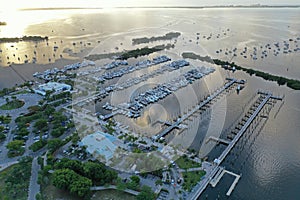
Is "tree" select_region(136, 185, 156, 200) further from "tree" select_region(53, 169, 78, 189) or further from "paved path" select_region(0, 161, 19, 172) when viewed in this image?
"paved path" select_region(0, 161, 19, 172)

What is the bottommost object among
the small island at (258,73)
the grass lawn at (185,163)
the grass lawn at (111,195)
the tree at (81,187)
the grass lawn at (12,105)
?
the grass lawn at (111,195)

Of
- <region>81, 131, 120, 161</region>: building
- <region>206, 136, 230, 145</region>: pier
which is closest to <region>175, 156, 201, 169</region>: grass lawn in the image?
<region>206, 136, 230, 145</region>: pier

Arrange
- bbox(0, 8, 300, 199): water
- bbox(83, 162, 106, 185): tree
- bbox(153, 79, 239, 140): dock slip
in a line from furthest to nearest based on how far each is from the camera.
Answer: bbox(153, 79, 239, 140): dock slip, bbox(0, 8, 300, 199): water, bbox(83, 162, 106, 185): tree

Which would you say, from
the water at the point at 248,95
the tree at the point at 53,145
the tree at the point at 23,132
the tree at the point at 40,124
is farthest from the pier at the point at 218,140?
the tree at the point at 23,132

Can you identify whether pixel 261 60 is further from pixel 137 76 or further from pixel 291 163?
pixel 291 163

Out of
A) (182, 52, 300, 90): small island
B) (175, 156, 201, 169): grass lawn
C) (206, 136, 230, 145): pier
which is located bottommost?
(175, 156, 201, 169): grass lawn

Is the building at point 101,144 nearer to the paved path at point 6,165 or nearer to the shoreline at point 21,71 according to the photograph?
the paved path at point 6,165

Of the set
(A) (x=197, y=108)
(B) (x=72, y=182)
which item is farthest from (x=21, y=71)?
(B) (x=72, y=182)
